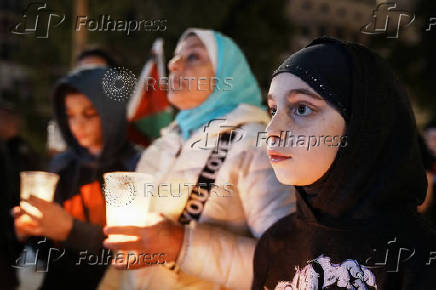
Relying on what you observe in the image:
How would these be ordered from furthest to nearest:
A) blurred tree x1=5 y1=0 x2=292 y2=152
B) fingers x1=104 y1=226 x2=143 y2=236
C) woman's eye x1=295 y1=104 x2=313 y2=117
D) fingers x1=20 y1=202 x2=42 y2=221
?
blurred tree x1=5 y1=0 x2=292 y2=152, fingers x1=20 y1=202 x2=42 y2=221, fingers x1=104 y1=226 x2=143 y2=236, woman's eye x1=295 y1=104 x2=313 y2=117

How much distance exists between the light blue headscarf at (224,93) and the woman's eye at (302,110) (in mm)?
861

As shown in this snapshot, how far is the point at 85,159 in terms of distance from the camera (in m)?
3.62

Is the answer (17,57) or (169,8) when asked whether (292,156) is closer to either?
(169,8)

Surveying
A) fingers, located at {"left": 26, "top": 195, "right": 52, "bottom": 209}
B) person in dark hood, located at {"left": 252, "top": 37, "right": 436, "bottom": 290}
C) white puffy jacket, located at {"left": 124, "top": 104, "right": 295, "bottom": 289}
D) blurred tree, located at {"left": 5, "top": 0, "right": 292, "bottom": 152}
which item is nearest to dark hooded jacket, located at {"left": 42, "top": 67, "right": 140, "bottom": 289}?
fingers, located at {"left": 26, "top": 195, "right": 52, "bottom": 209}

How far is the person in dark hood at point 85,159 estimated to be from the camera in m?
3.30

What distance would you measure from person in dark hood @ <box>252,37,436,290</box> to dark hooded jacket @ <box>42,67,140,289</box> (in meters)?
1.43

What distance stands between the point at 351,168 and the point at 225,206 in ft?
2.74

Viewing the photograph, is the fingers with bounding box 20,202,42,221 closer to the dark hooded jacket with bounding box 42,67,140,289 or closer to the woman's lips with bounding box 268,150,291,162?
the dark hooded jacket with bounding box 42,67,140,289

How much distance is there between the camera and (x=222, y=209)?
2.56 m

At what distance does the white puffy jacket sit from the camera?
7.99 ft

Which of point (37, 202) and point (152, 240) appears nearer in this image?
point (152, 240)

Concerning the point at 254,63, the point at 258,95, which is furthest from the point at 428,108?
the point at 258,95

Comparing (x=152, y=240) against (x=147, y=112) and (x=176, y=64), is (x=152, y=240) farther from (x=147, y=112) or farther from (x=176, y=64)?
(x=147, y=112)

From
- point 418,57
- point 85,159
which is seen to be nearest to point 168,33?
point 418,57
